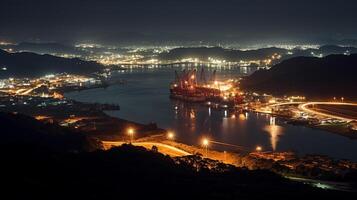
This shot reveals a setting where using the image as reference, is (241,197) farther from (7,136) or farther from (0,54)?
(0,54)

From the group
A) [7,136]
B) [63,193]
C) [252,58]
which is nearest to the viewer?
[63,193]

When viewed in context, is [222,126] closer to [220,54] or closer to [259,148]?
[259,148]

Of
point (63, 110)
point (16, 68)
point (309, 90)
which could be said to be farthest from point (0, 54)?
point (309, 90)

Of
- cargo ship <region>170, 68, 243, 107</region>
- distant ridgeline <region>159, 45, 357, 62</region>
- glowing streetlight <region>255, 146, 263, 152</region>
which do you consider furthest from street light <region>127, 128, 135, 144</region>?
distant ridgeline <region>159, 45, 357, 62</region>

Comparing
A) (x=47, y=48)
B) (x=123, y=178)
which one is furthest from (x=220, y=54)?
(x=123, y=178)

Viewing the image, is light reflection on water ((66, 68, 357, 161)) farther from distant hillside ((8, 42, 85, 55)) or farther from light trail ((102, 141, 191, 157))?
distant hillside ((8, 42, 85, 55))

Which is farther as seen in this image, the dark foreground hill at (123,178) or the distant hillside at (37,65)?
the distant hillside at (37,65)

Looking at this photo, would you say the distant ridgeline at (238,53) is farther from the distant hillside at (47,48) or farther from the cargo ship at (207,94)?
the cargo ship at (207,94)

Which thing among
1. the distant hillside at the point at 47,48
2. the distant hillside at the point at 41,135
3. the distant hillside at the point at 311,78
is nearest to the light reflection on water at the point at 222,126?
the distant hillside at the point at 41,135
